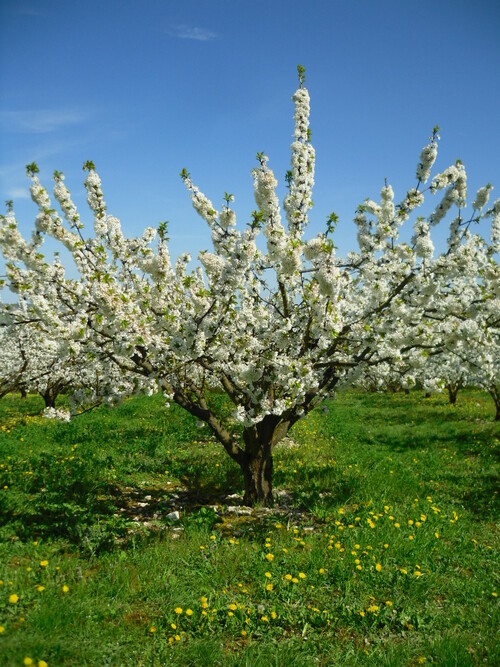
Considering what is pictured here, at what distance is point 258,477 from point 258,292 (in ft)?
11.3

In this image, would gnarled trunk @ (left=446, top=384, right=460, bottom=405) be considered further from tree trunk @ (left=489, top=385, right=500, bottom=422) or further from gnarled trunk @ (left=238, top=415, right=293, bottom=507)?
gnarled trunk @ (left=238, top=415, right=293, bottom=507)

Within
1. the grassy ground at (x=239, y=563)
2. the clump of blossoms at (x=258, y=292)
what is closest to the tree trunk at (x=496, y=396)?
the grassy ground at (x=239, y=563)

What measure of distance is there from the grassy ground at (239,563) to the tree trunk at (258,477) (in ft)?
1.21

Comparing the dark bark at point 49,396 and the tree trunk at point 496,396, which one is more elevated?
the dark bark at point 49,396

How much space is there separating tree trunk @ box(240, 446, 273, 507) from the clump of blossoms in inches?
37.4

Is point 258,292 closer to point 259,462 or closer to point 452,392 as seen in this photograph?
point 259,462

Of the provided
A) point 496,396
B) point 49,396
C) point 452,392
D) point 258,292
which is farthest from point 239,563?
point 452,392

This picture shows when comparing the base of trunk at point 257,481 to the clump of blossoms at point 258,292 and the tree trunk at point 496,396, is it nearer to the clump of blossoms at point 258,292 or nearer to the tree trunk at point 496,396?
the clump of blossoms at point 258,292

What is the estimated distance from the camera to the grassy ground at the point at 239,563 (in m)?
4.20

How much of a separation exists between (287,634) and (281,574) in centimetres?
97

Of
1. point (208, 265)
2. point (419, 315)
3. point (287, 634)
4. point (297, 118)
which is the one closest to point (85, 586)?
point (287, 634)

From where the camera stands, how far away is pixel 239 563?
574cm

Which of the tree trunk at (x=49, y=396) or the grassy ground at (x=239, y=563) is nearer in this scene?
the grassy ground at (x=239, y=563)

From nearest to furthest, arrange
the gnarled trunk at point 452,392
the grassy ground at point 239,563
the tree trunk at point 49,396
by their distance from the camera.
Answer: the grassy ground at point 239,563 < the tree trunk at point 49,396 < the gnarled trunk at point 452,392
